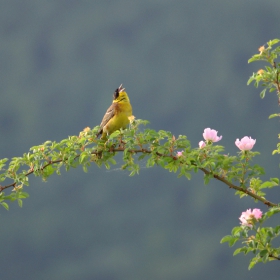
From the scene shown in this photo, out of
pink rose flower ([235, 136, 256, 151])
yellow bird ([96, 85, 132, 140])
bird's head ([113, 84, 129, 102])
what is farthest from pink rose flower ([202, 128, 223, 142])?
bird's head ([113, 84, 129, 102])

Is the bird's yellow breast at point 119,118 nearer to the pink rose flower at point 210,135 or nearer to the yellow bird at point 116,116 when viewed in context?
the yellow bird at point 116,116

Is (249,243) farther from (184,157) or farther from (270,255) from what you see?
(184,157)

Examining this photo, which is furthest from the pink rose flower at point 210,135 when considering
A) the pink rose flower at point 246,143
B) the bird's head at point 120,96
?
the bird's head at point 120,96

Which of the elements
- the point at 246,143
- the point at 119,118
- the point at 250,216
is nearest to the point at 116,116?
the point at 119,118

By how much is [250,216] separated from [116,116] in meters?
1.72

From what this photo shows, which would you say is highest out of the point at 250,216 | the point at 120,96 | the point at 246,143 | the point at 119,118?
the point at 120,96

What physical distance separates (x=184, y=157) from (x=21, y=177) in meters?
0.82

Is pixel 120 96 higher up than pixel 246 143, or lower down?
higher up

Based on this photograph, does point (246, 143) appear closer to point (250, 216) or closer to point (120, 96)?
point (250, 216)

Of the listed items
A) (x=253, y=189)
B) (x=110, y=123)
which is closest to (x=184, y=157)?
(x=253, y=189)

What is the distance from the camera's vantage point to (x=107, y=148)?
292cm

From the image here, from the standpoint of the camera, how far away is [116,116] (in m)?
3.92

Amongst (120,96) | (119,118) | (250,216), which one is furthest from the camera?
(120,96)

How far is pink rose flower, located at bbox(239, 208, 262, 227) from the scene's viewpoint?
7.80 feet
